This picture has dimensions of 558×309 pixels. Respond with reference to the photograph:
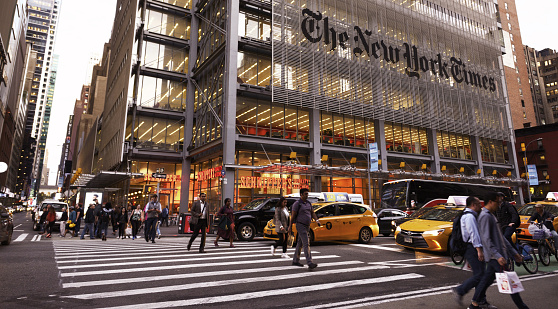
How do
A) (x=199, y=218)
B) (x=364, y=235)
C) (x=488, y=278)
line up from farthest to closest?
(x=364, y=235), (x=199, y=218), (x=488, y=278)

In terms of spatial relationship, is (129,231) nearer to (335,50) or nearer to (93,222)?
(93,222)

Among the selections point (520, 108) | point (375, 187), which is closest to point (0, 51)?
point (375, 187)

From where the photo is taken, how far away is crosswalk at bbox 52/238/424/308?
526 cm

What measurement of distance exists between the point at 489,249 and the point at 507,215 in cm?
535

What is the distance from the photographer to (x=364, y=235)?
1355cm

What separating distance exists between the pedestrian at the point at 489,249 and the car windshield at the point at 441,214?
20.7 ft

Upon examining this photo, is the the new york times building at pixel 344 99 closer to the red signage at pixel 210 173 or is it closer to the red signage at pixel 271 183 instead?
the red signage at pixel 271 183

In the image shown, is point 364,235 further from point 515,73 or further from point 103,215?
point 515,73

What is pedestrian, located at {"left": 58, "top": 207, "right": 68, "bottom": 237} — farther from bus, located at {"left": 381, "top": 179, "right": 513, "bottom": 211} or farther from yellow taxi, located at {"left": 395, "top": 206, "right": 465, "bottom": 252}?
bus, located at {"left": 381, "top": 179, "right": 513, "bottom": 211}

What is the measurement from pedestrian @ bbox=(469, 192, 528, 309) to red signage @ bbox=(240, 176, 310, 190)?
72.3ft

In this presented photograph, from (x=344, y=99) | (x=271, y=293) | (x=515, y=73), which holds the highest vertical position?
(x=515, y=73)

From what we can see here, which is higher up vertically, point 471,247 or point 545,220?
point 545,220

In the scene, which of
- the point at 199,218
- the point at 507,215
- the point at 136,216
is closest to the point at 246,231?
the point at 199,218

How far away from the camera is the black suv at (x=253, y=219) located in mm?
14805
